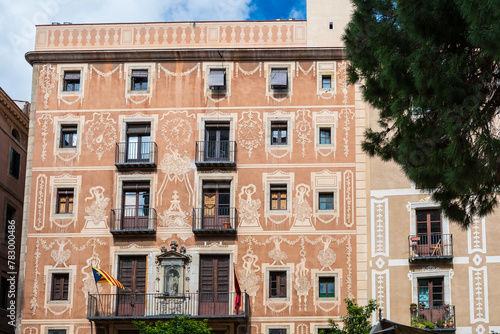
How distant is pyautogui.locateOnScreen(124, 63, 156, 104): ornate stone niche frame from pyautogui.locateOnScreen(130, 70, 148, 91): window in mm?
143

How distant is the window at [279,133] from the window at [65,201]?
26.6 feet

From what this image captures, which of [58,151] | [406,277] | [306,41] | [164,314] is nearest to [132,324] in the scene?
[164,314]

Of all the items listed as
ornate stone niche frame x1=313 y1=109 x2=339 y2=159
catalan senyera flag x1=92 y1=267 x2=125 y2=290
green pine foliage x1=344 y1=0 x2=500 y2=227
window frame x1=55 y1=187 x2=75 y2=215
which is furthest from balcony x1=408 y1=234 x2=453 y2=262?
green pine foliage x1=344 y1=0 x2=500 y2=227

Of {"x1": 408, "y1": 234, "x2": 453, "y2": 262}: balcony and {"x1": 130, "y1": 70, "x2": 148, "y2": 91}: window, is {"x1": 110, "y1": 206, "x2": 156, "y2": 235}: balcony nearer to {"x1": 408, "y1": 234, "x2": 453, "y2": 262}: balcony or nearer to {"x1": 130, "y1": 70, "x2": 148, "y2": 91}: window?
{"x1": 130, "y1": 70, "x2": 148, "y2": 91}: window

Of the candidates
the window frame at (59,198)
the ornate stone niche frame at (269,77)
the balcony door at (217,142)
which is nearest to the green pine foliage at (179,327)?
the window frame at (59,198)

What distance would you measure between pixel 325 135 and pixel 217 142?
4223 millimetres

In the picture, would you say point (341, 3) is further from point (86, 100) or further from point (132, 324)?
point (132, 324)

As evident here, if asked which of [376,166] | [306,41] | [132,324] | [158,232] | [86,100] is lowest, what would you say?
[132,324]

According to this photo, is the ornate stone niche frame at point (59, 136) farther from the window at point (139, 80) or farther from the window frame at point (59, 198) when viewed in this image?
the window at point (139, 80)

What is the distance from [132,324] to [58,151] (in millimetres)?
7500

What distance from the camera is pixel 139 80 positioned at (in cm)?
3662

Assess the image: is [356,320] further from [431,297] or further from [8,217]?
[8,217]

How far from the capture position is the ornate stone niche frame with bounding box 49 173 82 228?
1388 inches

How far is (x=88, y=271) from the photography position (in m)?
34.7
